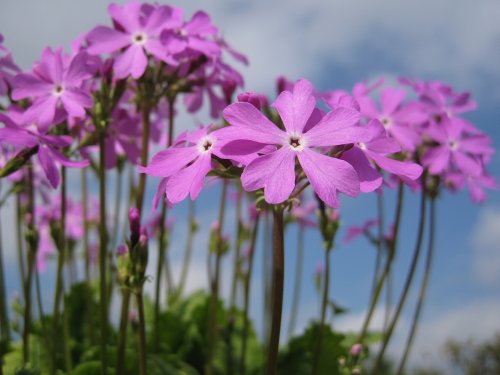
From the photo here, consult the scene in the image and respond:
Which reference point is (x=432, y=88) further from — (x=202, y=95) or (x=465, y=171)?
(x=202, y=95)

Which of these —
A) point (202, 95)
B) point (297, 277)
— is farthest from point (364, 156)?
point (297, 277)

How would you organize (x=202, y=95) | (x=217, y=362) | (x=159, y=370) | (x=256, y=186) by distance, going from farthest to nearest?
(x=217, y=362), (x=202, y=95), (x=159, y=370), (x=256, y=186)

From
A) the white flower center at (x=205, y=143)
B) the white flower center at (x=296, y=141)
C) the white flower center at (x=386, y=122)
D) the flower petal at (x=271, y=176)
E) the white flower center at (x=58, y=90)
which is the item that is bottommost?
the flower petal at (x=271, y=176)

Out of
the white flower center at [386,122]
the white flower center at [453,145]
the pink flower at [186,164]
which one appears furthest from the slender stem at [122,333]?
the white flower center at [453,145]

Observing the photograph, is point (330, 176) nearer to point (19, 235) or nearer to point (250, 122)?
point (250, 122)

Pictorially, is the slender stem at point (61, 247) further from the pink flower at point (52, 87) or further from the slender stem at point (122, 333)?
the slender stem at point (122, 333)

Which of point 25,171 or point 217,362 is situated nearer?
point 25,171

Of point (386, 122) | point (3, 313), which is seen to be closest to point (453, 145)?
point (386, 122)

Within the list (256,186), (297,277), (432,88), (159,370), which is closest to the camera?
(256,186)
